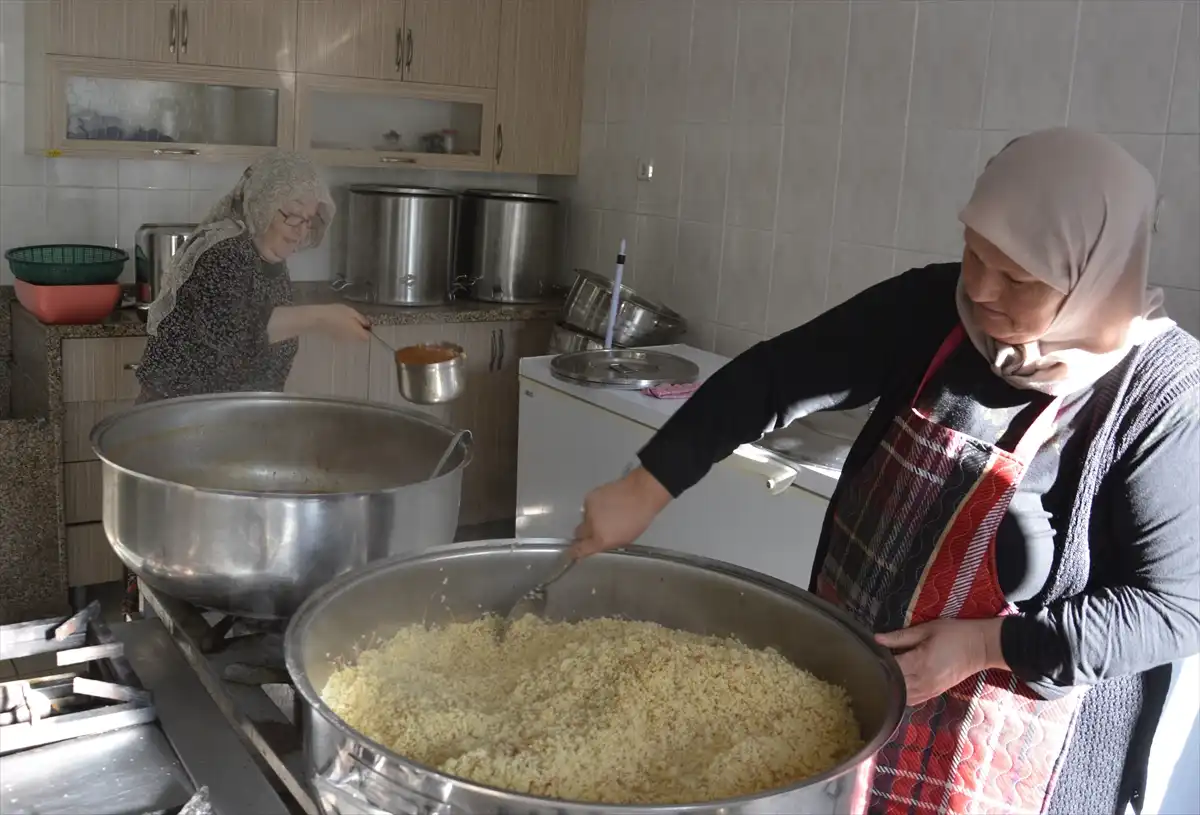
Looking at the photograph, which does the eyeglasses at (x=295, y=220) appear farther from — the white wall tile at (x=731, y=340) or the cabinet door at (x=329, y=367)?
the white wall tile at (x=731, y=340)

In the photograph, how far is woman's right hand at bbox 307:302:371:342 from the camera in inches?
79.4

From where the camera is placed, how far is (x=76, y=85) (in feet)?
10.00

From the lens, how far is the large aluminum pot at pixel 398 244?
3516 millimetres

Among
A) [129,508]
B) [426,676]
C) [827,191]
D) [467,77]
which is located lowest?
[426,676]

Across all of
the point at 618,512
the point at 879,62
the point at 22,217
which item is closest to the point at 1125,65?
the point at 879,62

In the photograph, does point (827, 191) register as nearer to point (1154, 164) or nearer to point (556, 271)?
point (1154, 164)

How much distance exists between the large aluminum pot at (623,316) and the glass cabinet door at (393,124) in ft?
2.11

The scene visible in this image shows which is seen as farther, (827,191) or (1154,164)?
(827,191)

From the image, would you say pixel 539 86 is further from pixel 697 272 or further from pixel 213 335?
pixel 213 335

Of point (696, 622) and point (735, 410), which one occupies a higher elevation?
point (735, 410)

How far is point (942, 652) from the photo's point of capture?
1.12m

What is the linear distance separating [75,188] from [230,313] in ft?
4.88

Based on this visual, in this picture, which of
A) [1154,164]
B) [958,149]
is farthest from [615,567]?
[958,149]

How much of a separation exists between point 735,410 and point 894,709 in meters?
0.47
